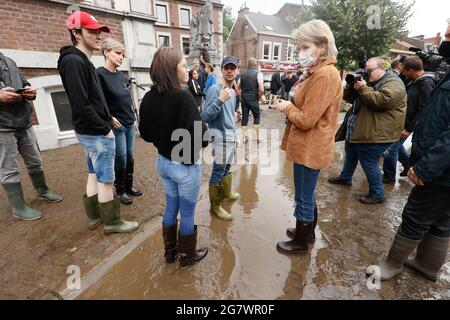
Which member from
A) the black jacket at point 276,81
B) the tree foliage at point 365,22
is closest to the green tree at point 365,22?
the tree foliage at point 365,22

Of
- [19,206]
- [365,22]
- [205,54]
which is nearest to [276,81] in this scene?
[205,54]

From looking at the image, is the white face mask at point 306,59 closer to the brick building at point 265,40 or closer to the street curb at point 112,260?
the street curb at point 112,260

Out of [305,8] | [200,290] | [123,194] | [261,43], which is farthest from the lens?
[261,43]

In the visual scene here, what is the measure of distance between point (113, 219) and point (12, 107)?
1.70 meters

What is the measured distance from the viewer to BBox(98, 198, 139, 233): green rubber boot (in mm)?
2687

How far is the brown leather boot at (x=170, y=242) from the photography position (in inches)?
90.1

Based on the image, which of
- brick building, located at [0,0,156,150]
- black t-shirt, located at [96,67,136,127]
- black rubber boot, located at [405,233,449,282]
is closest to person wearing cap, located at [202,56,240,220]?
black t-shirt, located at [96,67,136,127]

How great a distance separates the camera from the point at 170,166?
1996 mm

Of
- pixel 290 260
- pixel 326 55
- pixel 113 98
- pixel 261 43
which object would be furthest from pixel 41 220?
pixel 261 43

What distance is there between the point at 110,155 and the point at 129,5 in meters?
4.98

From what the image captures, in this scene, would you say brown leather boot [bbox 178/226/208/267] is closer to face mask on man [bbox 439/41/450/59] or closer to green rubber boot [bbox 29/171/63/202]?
green rubber boot [bbox 29/171/63/202]

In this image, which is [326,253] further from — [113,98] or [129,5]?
[129,5]

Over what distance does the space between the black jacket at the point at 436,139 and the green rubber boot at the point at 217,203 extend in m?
1.97
